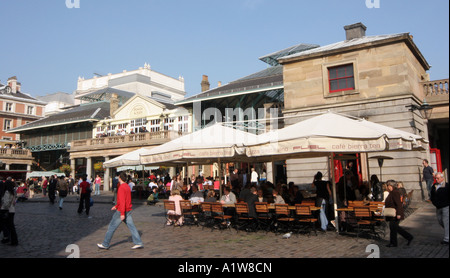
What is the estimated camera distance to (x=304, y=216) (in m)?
8.88

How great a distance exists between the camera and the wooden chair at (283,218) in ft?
28.8

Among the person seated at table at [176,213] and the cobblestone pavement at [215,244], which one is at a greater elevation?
the person seated at table at [176,213]

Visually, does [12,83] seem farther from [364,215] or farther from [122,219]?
[364,215]

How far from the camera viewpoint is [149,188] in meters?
22.5

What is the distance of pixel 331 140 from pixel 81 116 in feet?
132

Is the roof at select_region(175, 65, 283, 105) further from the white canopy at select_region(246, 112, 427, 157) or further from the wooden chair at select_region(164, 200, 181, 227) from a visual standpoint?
the white canopy at select_region(246, 112, 427, 157)

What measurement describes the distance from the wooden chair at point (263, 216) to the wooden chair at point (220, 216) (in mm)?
899

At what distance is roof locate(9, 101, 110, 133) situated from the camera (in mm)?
41125

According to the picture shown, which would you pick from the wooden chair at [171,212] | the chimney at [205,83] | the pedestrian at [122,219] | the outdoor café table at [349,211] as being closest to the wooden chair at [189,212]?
the wooden chair at [171,212]

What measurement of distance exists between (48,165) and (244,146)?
4361 centimetres

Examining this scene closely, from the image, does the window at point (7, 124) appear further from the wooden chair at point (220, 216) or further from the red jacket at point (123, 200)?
the red jacket at point (123, 200)

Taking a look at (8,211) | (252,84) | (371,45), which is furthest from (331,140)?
(252,84)

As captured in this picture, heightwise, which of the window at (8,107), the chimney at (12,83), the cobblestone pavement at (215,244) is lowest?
the cobblestone pavement at (215,244)
